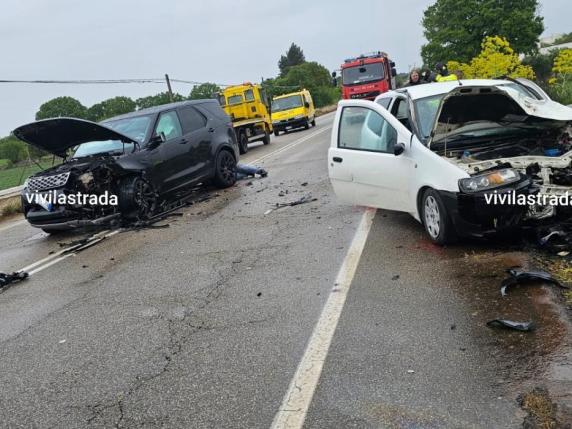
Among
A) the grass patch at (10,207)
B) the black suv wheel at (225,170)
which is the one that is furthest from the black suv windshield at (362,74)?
the grass patch at (10,207)

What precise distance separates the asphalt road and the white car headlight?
670 millimetres

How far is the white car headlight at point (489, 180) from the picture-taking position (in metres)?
5.15

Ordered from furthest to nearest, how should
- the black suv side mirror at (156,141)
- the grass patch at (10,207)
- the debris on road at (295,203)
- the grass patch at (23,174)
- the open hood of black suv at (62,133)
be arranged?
1. the grass patch at (10,207)
2. the grass patch at (23,174)
3. the black suv side mirror at (156,141)
4. the debris on road at (295,203)
5. the open hood of black suv at (62,133)

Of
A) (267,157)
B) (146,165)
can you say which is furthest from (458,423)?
(267,157)

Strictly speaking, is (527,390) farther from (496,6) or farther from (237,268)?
(496,6)

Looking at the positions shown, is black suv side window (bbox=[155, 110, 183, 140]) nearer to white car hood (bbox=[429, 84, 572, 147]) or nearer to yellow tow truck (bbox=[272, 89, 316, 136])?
white car hood (bbox=[429, 84, 572, 147])

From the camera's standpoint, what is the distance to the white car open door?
20.5 ft

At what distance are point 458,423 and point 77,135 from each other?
802 cm

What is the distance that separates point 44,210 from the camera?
29.5ft

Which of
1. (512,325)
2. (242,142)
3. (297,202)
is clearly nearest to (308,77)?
(242,142)

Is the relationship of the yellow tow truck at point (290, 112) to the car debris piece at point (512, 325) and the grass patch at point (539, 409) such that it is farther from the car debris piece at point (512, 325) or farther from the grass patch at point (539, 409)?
the grass patch at point (539, 409)

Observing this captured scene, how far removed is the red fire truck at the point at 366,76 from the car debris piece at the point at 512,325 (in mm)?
22670

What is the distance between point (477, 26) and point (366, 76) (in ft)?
124

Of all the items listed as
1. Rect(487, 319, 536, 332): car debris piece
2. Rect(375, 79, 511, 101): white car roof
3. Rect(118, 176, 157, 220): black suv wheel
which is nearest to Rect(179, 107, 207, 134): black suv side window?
Rect(118, 176, 157, 220): black suv wheel
